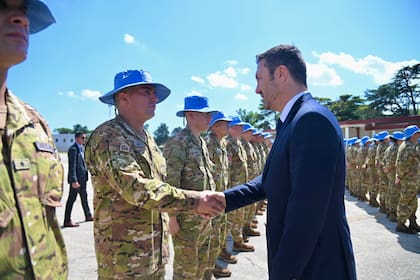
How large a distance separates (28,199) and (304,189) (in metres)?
1.27

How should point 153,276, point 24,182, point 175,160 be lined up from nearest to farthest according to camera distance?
1. point 24,182
2. point 153,276
3. point 175,160

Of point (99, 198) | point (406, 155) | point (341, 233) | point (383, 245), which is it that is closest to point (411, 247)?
point (383, 245)

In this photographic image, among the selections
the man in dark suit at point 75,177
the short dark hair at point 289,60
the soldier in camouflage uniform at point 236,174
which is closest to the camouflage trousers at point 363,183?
the soldier in camouflage uniform at point 236,174

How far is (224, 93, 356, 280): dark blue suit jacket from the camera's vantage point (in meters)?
1.63

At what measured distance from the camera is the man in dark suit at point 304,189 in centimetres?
163

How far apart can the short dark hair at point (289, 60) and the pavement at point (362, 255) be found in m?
3.48

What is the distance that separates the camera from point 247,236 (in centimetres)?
710

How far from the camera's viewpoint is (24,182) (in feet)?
4.23

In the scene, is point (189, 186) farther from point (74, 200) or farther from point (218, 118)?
point (74, 200)

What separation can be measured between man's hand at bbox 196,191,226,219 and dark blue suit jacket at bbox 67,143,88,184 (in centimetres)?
583

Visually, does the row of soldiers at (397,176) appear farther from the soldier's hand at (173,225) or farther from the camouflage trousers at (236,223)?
the soldier's hand at (173,225)

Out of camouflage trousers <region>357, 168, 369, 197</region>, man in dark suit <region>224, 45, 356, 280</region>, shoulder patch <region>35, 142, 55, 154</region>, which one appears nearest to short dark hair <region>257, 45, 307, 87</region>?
man in dark suit <region>224, 45, 356, 280</region>

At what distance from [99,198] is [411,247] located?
619 cm

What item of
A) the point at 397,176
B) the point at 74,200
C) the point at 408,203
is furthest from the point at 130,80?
the point at 397,176
